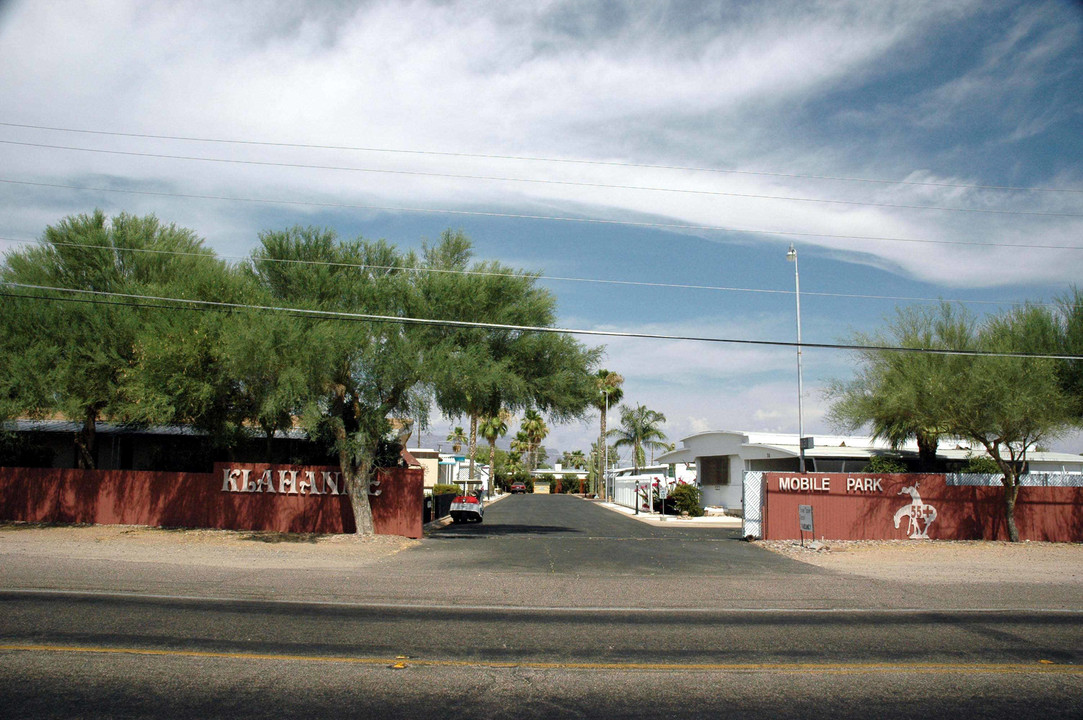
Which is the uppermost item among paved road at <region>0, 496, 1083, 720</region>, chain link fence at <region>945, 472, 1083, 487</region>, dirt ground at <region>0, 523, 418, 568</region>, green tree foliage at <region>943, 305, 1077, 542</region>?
green tree foliage at <region>943, 305, 1077, 542</region>

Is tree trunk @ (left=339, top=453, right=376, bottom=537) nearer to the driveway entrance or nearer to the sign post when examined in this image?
the driveway entrance

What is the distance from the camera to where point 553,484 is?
113688 millimetres

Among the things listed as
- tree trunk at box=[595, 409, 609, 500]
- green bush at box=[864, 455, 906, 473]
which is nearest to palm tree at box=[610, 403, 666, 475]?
tree trunk at box=[595, 409, 609, 500]

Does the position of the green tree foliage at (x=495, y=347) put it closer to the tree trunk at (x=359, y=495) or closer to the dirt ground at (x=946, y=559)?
the tree trunk at (x=359, y=495)

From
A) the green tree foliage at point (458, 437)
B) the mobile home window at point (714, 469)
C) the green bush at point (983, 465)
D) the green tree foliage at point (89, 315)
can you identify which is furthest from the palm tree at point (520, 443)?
the green tree foliage at point (89, 315)

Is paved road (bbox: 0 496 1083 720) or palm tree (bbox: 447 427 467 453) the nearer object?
paved road (bbox: 0 496 1083 720)

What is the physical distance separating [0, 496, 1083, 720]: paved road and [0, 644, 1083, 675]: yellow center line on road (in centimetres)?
4

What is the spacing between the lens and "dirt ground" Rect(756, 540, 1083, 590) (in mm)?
16641

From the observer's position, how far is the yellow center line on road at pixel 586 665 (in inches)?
309

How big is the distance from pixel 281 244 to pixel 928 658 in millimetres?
19445

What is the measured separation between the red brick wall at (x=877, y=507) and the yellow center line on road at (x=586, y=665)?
1678 cm

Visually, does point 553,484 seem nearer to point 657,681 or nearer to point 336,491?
point 336,491

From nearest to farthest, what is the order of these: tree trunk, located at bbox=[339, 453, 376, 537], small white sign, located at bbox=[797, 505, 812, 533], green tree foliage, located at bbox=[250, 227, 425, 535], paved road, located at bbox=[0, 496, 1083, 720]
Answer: paved road, located at bbox=[0, 496, 1083, 720], green tree foliage, located at bbox=[250, 227, 425, 535], tree trunk, located at bbox=[339, 453, 376, 537], small white sign, located at bbox=[797, 505, 812, 533]

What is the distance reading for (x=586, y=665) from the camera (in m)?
7.94
